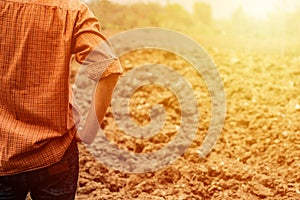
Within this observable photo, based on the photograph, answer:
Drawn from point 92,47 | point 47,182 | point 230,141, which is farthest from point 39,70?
point 230,141

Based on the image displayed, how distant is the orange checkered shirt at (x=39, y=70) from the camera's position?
1.38 meters

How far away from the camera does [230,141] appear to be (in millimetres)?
3834

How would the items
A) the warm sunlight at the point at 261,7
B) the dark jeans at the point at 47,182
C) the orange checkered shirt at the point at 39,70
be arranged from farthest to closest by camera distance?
the warm sunlight at the point at 261,7 < the dark jeans at the point at 47,182 < the orange checkered shirt at the point at 39,70

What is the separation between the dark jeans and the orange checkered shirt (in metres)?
0.04

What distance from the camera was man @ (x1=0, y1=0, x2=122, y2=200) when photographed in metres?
1.39

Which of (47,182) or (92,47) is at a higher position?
(92,47)

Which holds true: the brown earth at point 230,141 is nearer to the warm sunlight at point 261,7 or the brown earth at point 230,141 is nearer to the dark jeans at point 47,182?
the warm sunlight at point 261,7

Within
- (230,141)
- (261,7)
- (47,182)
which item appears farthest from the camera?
(261,7)

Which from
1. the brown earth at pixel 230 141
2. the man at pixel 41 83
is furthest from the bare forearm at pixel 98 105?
the brown earth at pixel 230 141

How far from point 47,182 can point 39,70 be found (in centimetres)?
33

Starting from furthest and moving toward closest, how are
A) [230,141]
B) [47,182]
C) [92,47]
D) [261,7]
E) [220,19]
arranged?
[220,19]
[261,7]
[230,141]
[47,182]
[92,47]

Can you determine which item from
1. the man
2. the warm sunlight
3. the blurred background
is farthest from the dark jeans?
the warm sunlight

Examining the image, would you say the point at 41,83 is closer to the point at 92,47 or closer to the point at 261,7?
the point at 92,47

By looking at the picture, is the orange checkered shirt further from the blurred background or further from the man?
the blurred background
